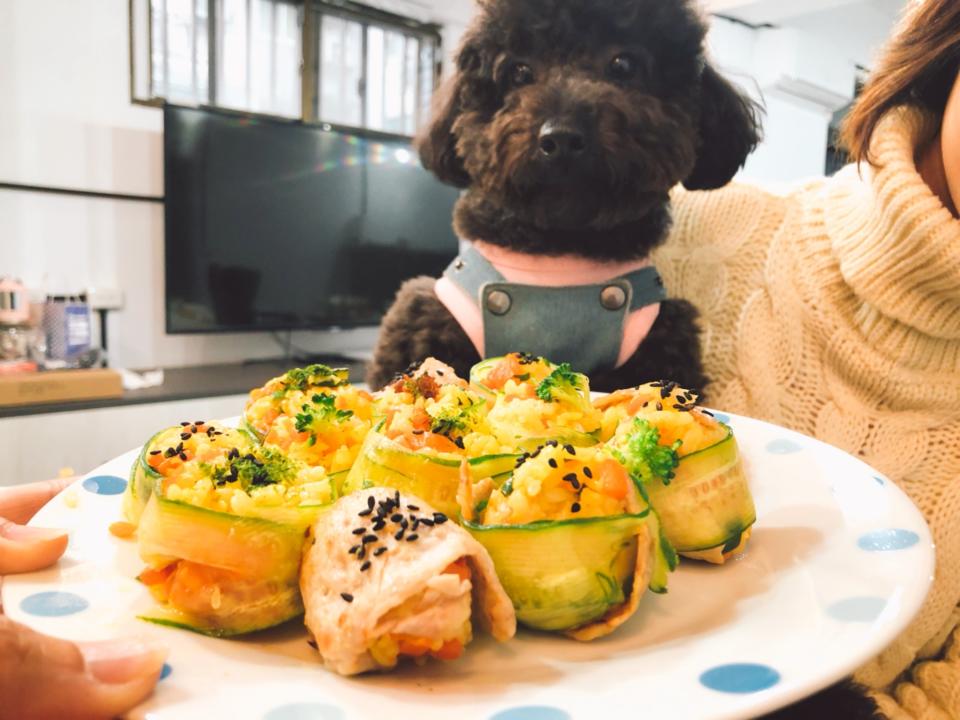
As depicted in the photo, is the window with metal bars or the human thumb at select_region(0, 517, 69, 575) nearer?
the human thumb at select_region(0, 517, 69, 575)

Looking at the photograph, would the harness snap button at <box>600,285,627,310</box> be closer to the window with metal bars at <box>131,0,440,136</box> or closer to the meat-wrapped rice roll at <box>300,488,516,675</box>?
the meat-wrapped rice roll at <box>300,488,516,675</box>

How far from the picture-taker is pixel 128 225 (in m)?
3.31

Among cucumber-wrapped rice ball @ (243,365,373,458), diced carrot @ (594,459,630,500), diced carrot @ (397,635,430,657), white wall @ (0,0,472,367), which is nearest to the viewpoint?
diced carrot @ (397,635,430,657)

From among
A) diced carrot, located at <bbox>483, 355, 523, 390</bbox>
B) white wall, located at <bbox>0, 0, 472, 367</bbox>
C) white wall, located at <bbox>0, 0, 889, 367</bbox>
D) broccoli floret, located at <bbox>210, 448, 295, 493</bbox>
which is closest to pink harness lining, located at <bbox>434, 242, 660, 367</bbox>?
diced carrot, located at <bbox>483, 355, 523, 390</bbox>

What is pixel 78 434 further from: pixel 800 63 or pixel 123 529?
pixel 800 63

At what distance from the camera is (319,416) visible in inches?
36.0

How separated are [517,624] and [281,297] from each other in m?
3.26

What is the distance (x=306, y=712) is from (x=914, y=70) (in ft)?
4.36

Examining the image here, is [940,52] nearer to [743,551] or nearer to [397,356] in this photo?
[743,551]

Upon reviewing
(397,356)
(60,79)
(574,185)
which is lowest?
(397,356)

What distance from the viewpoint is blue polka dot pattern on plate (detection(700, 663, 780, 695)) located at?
504mm

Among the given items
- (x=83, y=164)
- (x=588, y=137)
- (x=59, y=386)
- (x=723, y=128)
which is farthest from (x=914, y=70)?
(x=83, y=164)

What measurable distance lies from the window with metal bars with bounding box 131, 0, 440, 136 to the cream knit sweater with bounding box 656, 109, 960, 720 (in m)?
2.46

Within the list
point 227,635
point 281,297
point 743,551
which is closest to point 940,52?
point 743,551
